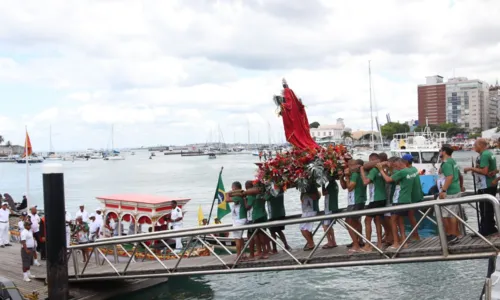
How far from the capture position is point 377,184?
10.3 m

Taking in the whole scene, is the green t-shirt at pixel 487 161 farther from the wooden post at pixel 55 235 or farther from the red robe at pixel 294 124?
the wooden post at pixel 55 235

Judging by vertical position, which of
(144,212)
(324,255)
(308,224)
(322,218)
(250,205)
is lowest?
(144,212)

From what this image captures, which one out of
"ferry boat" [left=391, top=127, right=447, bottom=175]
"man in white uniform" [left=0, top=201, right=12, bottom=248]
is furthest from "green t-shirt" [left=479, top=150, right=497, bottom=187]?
"ferry boat" [left=391, top=127, right=447, bottom=175]

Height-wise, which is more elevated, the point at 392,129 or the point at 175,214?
the point at 392,129

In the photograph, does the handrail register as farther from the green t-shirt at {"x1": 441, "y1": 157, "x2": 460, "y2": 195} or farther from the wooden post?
the green t-shirt at {"x1": 441, "y1": 157, "x2": 460, "y2": 195}

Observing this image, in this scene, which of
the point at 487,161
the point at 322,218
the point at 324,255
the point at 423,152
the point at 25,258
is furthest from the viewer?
the point at 423,152

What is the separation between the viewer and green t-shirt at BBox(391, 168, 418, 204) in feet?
32.6

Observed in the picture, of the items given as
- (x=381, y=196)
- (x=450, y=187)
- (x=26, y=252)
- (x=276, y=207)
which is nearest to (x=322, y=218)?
(x=381, y=196)

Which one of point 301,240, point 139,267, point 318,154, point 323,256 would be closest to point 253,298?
point 139,267

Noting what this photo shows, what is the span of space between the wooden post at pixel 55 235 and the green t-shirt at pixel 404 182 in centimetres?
849

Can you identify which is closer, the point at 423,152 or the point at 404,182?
the point at 404,182

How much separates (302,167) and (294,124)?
123cm

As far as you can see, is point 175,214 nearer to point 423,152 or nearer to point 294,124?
point 294,124

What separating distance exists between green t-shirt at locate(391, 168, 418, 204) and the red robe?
2.01m
